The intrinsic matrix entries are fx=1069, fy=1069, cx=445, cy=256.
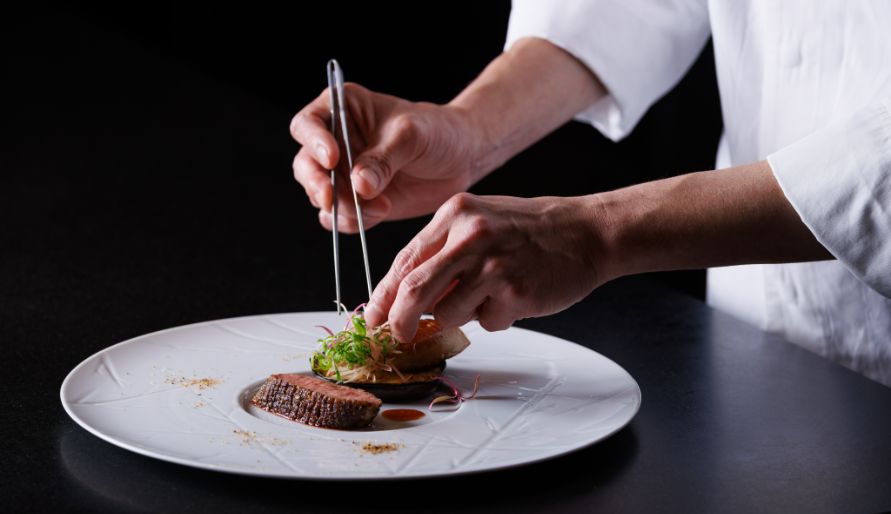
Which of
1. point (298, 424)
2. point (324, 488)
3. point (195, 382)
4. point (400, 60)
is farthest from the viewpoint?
point (400, 60)

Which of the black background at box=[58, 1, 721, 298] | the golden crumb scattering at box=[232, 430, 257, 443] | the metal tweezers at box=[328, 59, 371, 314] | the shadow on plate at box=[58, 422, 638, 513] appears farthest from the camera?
the black background at box=[58, 1, 721, 298]

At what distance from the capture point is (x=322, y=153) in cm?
164

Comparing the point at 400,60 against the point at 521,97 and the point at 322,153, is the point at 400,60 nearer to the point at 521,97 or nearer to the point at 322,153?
the point at 521,97

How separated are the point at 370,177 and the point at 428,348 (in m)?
0.39

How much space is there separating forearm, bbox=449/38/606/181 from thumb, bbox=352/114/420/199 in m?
0.21

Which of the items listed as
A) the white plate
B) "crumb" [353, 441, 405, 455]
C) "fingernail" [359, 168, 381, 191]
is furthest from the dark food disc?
"fingernail" [359, 168, 381, 191]

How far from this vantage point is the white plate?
1024 mm

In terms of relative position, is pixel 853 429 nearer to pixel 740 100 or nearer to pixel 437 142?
pixel 740 100

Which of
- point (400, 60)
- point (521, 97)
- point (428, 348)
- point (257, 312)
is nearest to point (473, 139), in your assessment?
point (521, 97)

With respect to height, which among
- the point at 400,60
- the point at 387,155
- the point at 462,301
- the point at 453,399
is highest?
the point at 400,60

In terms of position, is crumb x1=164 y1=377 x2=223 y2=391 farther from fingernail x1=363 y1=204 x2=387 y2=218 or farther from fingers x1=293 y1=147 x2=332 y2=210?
fingernail x1=363 y1=204 x2=387 y2=218

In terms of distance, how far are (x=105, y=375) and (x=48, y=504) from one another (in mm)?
308

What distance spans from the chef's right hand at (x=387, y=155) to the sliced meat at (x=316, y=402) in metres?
0.47

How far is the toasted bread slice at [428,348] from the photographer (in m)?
1.35
